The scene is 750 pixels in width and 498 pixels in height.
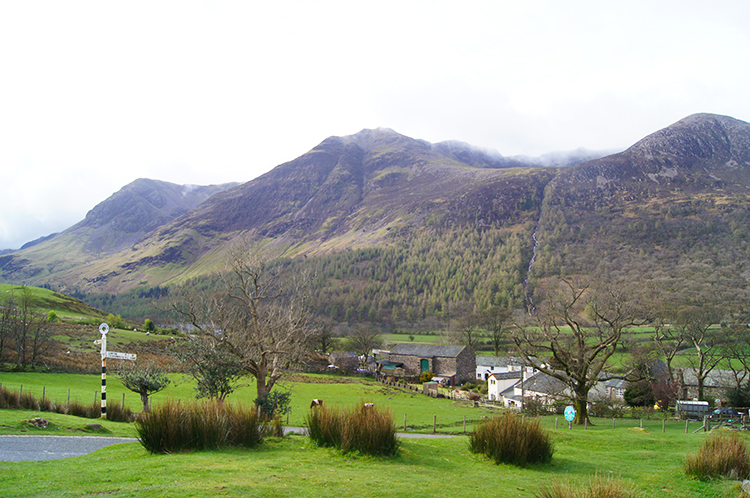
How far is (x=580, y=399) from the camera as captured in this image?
26047 millimetres

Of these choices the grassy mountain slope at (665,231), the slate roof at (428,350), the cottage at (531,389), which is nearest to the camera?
the cottage at (531,389)

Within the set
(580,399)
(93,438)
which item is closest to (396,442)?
(93,438)

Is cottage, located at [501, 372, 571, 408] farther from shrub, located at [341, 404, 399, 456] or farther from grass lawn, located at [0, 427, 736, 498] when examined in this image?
shrub, located at [341, 404, 399, 456]

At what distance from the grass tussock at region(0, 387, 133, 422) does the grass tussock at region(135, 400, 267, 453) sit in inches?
Result: 495

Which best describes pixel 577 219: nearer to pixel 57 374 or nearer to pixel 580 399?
pixel 580 399

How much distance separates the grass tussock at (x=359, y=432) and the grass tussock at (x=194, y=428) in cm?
179

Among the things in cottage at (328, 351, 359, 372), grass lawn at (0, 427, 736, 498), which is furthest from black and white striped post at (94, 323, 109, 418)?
cottage at (328, 351, 359, 372)

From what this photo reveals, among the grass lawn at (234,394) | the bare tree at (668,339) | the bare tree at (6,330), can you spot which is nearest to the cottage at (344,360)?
the grass lawn at (234,394)

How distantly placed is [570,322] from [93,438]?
88.8ft

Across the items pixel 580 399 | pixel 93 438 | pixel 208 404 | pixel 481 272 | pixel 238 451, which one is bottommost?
pixel 580 399

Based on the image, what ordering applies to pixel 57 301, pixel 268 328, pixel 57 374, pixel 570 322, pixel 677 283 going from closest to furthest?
pixel 268 328 → pixel 570 322 → pixel 57 374 → pixel 57 301 → pixel 677 283

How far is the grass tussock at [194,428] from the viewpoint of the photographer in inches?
379

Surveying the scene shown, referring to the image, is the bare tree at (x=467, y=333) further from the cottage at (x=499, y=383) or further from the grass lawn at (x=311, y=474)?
the grass lawn at (x=311, y=474)

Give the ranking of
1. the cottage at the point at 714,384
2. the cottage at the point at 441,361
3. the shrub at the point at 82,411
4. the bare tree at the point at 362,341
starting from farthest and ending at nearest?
the bare tree at the point at 362,341 < the cottage at the point at 441,361 < the cottage at the point at 714,384 < the shrub at the point at 82,411
